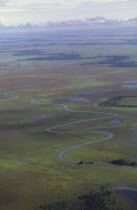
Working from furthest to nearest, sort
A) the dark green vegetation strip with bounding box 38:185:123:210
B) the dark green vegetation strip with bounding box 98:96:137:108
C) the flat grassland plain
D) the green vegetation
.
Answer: the dark green vegetation strip with bounding box 98:96:137:108 → the green vegetation → the flat grassland plain → the dark green vegetation strip with bounding box 38:185:123:210

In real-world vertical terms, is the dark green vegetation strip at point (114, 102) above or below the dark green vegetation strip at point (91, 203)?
above

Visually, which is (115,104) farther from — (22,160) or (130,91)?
(22,160)

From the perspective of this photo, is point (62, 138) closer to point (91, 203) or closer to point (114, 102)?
point (91, 203)

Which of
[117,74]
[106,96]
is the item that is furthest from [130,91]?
[117,74]

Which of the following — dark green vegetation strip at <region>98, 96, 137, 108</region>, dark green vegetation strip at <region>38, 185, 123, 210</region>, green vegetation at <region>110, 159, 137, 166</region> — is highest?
dark green vegetation strip at <region>98, 96, 137, 108</region>

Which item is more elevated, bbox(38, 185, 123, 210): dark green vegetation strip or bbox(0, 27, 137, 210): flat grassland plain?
bbox(0, 27, 137, 210): flat grassland plain

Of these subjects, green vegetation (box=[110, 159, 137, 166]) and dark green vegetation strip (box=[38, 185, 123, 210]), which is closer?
dark green vegetation strip (box=[38, 185, 123, 210])

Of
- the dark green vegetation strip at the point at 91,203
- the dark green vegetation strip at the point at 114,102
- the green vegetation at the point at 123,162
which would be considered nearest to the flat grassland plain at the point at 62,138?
the dark green vegetation strip at the point at 114,102

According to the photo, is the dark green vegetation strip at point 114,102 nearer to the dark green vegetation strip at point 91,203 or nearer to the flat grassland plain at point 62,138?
the flat grassland plain at point 62,138

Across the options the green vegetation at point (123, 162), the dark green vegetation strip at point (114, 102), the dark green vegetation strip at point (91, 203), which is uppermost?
the dark green vegetation strip at point (114, 102)

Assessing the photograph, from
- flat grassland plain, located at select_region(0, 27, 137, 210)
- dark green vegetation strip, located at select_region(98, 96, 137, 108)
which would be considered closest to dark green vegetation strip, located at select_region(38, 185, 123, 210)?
flat grassland plain, located at select_region(0, 27, 137, 210)

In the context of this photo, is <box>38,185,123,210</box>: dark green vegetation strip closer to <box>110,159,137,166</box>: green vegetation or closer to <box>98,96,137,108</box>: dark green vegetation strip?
<box>110,159,137,166</box>: green vegetation
